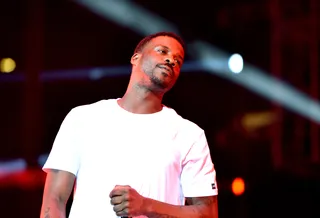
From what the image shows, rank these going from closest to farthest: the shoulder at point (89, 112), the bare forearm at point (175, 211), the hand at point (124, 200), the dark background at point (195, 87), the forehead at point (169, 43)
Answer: the hand at point (124, 200) < the bare forearm at point (175, 211) < the shoulder at point (89, 112) < the forehead at point (169, 43) < the dark background at point (195, 87)

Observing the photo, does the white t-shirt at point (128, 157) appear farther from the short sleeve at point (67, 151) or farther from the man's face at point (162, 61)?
the man's face at point (162, 61)

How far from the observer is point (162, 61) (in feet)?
7.49

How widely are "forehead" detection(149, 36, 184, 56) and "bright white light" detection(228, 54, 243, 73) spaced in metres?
4.76

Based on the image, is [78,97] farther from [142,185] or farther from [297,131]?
[142,185]

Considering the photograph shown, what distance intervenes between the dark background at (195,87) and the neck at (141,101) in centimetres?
342

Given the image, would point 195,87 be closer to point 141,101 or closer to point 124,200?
point 141,101

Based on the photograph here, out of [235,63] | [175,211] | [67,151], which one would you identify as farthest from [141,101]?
[235,63]

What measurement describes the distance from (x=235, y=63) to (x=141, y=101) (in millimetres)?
4983

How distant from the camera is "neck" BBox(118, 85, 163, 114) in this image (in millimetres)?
2299

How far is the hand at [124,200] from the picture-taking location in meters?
1.89

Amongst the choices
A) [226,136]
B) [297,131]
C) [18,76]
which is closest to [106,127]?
[297,131]

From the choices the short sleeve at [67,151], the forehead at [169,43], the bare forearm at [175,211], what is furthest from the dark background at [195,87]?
the short sleeve at [67,151]

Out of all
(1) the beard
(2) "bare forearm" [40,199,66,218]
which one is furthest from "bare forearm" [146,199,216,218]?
(1) the beard

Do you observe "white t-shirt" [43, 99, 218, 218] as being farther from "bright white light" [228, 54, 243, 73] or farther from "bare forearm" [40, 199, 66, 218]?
"bright white light" [228, 54, 243, 73]
